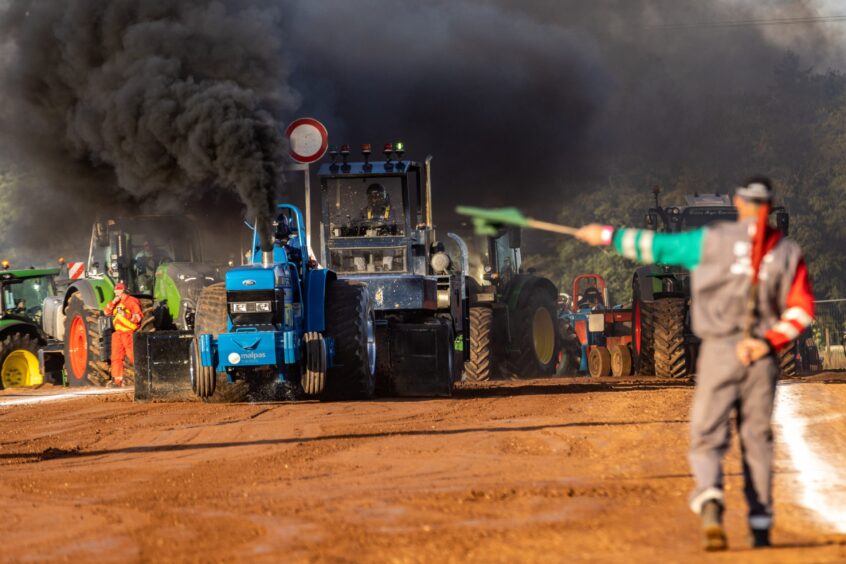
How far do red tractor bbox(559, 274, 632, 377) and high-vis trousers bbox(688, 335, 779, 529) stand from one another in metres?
20.0

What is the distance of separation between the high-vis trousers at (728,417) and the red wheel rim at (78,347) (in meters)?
18.5

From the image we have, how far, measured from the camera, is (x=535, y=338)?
26.3m

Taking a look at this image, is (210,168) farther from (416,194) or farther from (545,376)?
(545,376)

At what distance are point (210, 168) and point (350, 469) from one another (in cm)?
1107

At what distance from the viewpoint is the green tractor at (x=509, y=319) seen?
910 inches

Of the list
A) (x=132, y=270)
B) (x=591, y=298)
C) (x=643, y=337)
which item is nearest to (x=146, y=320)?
(x=132, y=270)

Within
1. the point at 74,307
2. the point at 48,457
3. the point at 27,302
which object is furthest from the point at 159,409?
the point at 27,302

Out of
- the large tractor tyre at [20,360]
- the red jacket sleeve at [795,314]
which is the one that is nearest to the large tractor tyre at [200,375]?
the red jacket sleeve at [795,314]

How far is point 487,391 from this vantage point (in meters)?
19.1

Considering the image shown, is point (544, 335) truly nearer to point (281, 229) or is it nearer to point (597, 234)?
point (281, 229)

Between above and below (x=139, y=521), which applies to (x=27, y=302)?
above

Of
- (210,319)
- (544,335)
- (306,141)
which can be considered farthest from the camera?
(544,335)

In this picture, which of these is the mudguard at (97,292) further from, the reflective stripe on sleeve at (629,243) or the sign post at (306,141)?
the reflective stripe on sleeve at (629,243)

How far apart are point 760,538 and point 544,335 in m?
20.1
